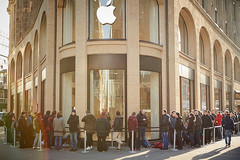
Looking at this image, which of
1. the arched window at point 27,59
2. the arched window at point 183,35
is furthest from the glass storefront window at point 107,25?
the arched window at point 27,59

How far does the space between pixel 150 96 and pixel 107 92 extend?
106 inches

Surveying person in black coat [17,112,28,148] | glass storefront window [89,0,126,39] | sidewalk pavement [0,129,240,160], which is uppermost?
glass storefront window [89,0,126,39]

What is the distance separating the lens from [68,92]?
1852 cm

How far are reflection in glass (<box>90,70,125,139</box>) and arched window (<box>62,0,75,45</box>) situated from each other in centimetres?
302

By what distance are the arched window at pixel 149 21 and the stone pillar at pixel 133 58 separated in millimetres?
757

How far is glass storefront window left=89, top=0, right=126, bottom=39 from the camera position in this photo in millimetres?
17359

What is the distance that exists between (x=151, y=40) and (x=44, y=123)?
7717mm

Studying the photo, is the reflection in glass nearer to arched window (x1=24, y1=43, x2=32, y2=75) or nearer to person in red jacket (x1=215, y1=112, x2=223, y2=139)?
person in red jacket (x1=215, y1=112, x2=223, y2=139)

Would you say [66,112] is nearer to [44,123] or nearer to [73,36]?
[44,123]

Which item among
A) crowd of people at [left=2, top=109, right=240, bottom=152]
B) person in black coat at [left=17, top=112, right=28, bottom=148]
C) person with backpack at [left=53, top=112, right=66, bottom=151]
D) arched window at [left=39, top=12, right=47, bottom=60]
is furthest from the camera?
arched window at [left=39, top=12, right=47, bottom=60]

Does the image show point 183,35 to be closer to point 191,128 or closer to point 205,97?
point 205,97

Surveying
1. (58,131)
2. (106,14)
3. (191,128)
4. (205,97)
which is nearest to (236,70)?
(205,97)

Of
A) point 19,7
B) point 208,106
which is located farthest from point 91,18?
point 19,7

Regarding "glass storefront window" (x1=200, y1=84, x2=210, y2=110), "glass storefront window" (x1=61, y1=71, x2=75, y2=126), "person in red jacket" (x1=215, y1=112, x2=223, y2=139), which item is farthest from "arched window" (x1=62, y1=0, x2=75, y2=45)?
"glass storefront window" (x1=200, y1=84, x2=210, y2=110)
